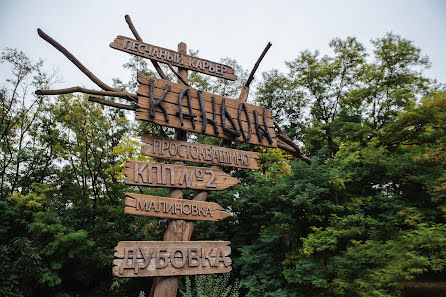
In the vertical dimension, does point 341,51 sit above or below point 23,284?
above

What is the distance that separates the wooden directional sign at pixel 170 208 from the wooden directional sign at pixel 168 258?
309 mm

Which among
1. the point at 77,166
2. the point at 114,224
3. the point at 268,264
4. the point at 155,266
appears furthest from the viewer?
the point at 77,166

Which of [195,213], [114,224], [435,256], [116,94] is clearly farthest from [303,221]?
[114,224]

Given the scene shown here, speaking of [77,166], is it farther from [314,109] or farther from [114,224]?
[314,109]

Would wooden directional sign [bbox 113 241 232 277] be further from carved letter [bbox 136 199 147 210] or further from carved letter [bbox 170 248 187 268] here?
carved letter [bbox 136 199 147 210]

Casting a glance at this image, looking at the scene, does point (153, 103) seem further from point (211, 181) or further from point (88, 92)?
point (211, 181)

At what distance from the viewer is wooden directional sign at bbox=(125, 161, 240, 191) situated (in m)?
3.02

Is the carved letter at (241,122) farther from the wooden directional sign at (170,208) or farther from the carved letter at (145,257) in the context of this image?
the carved letter at (145,257)

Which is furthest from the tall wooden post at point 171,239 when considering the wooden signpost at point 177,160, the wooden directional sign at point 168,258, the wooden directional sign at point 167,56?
the wooden directional sign at point 167,56

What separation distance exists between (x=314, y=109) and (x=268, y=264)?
7.99 m

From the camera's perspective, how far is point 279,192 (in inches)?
309

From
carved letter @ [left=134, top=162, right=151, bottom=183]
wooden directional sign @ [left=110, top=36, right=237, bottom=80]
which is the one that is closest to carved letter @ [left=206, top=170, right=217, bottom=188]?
carved letter @ [left=134, top=162, right=151, bottom=183]

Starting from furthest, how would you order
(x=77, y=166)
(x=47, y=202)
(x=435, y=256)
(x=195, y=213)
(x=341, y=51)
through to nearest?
(x=77, y=166) < (x=341, y=51) < (x=47, y=202) < (x=435, y=256) < (x=195, y=213)

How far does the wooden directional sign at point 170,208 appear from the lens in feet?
9.59
